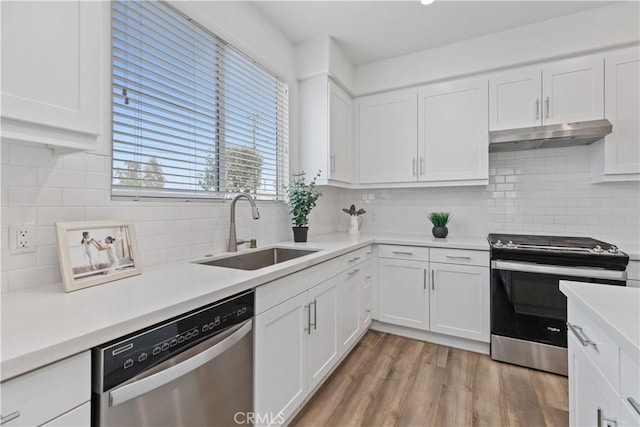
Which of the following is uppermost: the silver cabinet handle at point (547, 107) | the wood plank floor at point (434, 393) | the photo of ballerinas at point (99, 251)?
the silver cabinet handle at point (547, 107)

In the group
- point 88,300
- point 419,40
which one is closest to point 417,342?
point 88,300

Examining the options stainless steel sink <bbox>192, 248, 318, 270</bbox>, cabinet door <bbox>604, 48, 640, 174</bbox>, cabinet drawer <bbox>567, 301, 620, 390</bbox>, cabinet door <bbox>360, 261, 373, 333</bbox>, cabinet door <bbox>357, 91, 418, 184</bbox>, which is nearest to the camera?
cabinet drawer <bbox>567, 301, 620, 390</bbox>

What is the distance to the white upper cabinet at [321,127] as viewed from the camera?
273cm

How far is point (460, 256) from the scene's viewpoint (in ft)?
8.19

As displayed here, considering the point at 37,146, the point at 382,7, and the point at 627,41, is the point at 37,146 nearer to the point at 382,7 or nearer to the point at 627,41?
the point at 382,7

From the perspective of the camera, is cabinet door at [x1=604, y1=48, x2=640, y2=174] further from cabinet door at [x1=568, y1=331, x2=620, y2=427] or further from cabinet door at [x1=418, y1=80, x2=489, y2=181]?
cabinet door at [x1=568, y1=331, x2=620, y2=427]

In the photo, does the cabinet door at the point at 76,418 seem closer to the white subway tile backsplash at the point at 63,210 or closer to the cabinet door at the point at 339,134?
the white subway tile backsplash at the point at 63,210

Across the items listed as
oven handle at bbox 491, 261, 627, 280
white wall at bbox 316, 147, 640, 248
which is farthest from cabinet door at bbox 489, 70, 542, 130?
oven handle at bbox 491, 261, 627, 280

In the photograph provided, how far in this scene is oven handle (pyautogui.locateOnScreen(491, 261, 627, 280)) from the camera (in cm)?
200

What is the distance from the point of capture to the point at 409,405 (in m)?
1.81

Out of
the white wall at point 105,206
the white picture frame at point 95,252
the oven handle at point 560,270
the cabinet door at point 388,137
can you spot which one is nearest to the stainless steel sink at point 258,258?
the white wall at point 105,206

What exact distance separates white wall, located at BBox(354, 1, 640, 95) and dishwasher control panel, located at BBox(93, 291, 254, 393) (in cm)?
273

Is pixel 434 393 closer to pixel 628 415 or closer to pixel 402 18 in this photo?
pixel 628 415

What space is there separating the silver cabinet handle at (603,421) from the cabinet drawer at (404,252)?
5.66 ft
